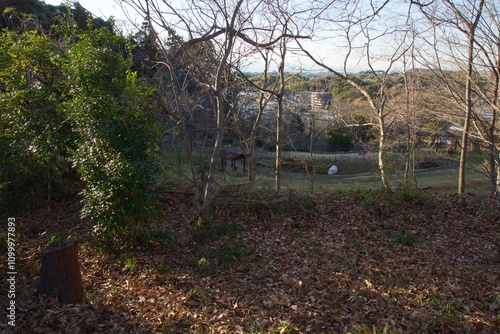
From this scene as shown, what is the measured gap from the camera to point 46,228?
7.11 m

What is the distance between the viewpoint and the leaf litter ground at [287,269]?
163 inches

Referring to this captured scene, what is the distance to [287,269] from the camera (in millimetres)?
5621

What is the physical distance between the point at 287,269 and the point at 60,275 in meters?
3.01

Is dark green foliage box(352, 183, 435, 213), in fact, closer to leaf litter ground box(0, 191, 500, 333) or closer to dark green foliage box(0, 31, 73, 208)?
leaf litter ground box(0, 191, 500, 333)

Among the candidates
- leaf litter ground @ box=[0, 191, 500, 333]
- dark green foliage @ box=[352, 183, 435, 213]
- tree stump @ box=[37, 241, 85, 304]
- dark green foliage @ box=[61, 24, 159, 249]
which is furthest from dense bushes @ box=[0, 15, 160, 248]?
dark green foliage @ box=[352, 183, 435, 213]

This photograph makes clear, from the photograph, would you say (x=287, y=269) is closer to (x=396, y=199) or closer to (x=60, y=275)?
(x=60, y=275)

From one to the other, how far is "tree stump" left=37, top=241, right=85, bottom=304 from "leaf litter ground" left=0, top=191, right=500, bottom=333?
0.14 m

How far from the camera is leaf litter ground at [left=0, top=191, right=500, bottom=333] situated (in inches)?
163

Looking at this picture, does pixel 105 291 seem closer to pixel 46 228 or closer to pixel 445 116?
pixel 46 228

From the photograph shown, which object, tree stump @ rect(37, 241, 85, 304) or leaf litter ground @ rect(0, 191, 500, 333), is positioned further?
tree stump @ rect(37, 241, 85, 304)

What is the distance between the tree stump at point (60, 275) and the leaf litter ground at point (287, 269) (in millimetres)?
135

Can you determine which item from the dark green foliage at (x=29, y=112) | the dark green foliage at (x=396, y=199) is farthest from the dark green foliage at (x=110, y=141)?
the dark green foliage at (x=396, y=199)

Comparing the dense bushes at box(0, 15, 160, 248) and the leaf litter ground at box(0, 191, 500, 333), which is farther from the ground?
the dense bushes at box(0, 15, 160, 248)

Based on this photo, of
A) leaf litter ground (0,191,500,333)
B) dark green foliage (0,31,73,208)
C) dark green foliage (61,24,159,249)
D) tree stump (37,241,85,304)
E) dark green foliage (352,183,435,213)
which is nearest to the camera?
leaf litter ground (0,191,500,333)
